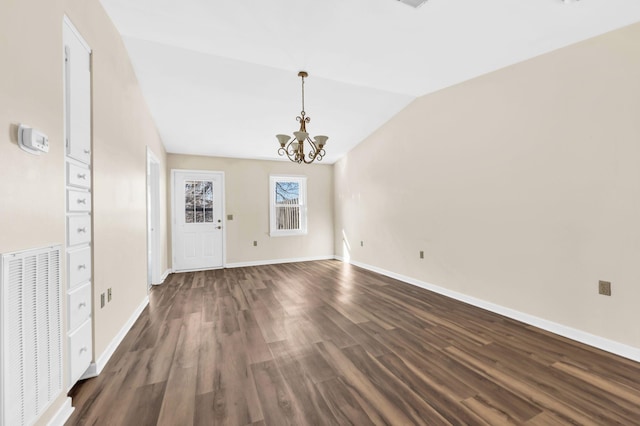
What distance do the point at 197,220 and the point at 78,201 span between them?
3.78m

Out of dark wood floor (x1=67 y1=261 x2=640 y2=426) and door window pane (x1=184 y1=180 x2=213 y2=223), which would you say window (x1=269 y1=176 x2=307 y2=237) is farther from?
dark wood floor (x1=67 y1=261 x2=640 y2=426)

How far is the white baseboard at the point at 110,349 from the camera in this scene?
1.89 metres

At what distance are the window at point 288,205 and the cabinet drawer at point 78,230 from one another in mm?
4193

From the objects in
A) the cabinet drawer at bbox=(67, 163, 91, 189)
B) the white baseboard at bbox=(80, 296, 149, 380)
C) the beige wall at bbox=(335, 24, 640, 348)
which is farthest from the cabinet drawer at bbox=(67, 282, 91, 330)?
the beige wall at bbox=(335, 24, 640, 348)

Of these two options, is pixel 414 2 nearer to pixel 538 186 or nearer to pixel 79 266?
pixel 538 186

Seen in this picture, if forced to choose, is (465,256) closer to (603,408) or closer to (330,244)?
(603,408)

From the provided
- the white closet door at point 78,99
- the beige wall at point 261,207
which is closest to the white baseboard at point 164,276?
the beige wall at point 261,207

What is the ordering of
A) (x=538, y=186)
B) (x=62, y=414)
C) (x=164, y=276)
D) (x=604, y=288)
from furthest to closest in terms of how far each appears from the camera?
1. (x=164, y=276)
2. (x=538, y=186)
3. (x=604, y=288)
4. (x=62, y=414)

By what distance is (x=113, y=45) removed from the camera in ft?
7.84

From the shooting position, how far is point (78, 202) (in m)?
1.76

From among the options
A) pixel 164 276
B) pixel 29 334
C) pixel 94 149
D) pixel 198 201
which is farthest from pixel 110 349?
pixel 198 201

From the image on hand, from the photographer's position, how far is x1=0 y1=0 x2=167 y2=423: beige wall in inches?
44.8

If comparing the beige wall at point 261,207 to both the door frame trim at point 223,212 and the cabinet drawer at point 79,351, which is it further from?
the cabinet drawer at point 79,351

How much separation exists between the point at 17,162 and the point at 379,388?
2229 millimetres
